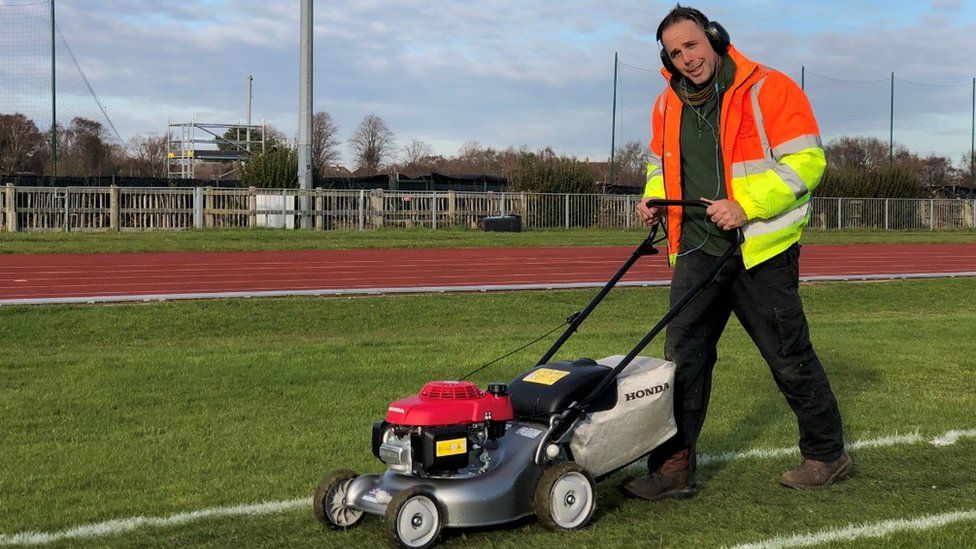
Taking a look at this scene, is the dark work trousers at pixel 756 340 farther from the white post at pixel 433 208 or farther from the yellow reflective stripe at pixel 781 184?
the white post at pixel 433 208

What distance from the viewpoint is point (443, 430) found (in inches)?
149

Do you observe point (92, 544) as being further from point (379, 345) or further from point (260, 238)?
point (260, 238)

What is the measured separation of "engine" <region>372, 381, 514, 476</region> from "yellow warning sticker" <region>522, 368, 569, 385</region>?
0.75 feet

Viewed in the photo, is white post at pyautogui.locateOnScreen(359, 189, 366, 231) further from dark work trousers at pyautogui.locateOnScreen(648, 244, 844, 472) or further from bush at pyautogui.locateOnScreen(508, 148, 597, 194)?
dark work trousers at pyautogui.locateOnScreen(648, 244, 844, 472)

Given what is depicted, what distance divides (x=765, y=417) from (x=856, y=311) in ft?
31.2

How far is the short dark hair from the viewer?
4434mm

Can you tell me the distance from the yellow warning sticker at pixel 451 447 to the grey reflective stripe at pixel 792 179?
1.65 meters

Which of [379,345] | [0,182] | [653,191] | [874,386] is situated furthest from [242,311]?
[0,182]

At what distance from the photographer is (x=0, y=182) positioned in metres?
38.4

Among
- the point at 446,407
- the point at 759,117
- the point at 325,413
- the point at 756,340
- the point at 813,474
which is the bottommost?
the point at 325,413

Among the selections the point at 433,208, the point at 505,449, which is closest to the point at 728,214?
the point at 505,449

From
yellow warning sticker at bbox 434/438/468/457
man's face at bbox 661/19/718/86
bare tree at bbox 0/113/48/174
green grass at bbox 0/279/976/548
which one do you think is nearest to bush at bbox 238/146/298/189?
bare tree at bbox 0/113/48/174

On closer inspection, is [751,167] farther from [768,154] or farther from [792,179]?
[792,179]

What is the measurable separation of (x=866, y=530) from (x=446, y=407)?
166 cm
